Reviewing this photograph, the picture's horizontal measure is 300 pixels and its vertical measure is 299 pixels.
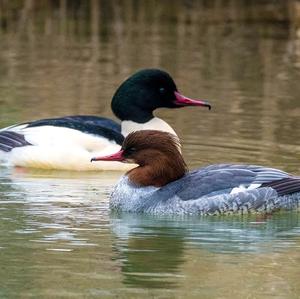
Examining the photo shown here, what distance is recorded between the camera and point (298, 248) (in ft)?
33.6

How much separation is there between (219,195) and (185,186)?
293 millimetres

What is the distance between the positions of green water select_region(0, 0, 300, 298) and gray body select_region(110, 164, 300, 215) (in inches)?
4.5

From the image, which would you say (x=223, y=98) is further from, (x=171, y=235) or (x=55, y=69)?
(x=171, y=235)

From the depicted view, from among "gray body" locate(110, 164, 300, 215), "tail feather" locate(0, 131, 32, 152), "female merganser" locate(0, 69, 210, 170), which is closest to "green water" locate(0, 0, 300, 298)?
"gray body" locate(110, 164, 300, 215)

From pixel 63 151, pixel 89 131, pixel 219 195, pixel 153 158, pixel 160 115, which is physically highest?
pixel 153 158

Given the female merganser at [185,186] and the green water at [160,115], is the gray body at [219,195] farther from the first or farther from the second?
the green water at [160,115]

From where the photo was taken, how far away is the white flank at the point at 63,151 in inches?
544

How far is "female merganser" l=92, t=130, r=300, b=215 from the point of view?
37.4 ft

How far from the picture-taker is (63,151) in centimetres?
1387

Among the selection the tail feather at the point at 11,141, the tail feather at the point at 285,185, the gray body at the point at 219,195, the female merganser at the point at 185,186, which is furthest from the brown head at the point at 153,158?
the tail feather at the point at 11,141

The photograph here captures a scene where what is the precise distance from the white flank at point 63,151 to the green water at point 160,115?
186 mm

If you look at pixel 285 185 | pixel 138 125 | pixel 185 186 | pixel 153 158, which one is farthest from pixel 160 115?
pixel 285 185

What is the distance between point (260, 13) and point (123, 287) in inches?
739

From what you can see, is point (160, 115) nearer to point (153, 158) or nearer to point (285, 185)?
point (153, 158)
